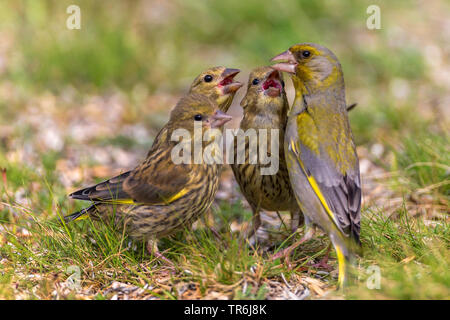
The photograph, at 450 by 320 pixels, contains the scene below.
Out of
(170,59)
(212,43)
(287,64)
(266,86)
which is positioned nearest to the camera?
(287,64)

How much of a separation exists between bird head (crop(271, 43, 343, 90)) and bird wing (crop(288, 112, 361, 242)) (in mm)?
288

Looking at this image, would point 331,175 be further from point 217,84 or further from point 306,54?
point 217,84

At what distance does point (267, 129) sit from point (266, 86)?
321 millimetres

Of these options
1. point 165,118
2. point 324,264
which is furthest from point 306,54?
point 165,118

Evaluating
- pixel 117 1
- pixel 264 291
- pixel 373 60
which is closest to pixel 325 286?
pixel 264 291

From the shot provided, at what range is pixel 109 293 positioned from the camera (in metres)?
4.08

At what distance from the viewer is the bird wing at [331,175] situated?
400 cm

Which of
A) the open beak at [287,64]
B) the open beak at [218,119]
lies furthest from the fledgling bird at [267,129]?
the open beak at [218,119]

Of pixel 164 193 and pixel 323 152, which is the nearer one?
pixel 323 152

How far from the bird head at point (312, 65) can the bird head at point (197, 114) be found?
0.56m

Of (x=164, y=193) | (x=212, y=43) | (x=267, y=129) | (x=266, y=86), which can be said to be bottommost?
(x=164, y=193)

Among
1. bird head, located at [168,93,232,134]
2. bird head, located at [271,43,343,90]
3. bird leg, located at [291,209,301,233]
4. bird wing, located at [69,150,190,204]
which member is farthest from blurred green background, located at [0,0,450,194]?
bird head, located at [168,93,232,134]

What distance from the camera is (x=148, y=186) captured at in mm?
4438
